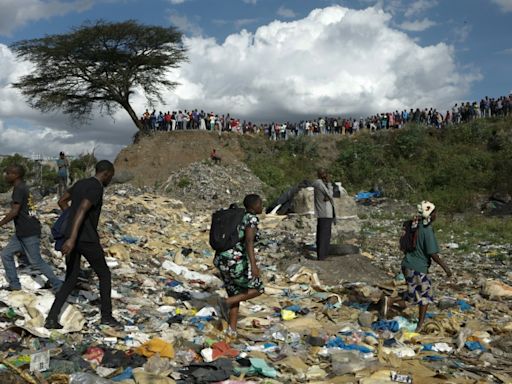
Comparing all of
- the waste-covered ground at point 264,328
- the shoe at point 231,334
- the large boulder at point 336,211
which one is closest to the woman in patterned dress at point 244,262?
the shoe at point 231,334

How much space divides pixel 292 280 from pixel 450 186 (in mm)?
15531

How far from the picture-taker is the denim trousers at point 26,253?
15.7 ft

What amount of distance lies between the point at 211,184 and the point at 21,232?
1553 centimetres

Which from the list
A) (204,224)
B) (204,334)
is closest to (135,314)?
(204,334)

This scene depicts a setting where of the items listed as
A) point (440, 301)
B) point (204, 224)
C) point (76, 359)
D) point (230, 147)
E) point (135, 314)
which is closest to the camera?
point (76, 359)

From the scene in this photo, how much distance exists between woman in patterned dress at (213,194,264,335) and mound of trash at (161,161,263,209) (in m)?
13.4

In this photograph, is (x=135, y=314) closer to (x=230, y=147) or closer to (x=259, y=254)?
(x=259, y=254)

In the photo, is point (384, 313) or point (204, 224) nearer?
point (384, 313)

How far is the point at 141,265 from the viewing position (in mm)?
7383

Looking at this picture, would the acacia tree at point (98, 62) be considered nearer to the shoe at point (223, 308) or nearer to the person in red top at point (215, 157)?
the person in red top at point (215, 157)

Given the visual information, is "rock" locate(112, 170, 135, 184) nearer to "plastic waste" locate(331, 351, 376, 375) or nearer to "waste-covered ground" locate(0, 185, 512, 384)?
Answer: "waste-covered ground" locate(0, 185, 512, 384)

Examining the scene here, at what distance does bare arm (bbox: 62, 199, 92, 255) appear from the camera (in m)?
3.90

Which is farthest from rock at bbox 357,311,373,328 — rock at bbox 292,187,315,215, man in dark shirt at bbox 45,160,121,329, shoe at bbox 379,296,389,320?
rock at bbox 292,187,315,215

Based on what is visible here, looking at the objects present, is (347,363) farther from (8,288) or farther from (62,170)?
(62,170)
